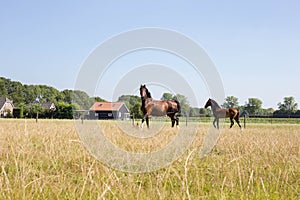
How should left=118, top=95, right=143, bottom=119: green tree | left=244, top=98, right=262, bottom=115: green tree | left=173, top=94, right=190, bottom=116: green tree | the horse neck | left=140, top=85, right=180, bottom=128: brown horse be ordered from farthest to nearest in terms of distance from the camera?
left=244, top=98, right=262, bottom=115: green tree < the horse neck < left=140, top=85, right=180, bottom=128: brown horse < left=118, top=95, right=143, bottom=119: green tree < left=173, top=94, right=190, bottom=116: green tree

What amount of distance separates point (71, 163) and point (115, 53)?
10.7 feet

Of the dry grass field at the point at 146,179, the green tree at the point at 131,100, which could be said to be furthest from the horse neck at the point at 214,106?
the dry grass field at the point at 146,179

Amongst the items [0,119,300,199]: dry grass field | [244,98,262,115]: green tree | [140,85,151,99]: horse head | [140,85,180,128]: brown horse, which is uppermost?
[244,98,262,115]: green tree

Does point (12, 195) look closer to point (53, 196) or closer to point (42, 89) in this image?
point (53, 196)

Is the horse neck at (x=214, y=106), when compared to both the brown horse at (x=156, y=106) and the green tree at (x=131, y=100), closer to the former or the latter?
the brown horse at (x=156, y=106)

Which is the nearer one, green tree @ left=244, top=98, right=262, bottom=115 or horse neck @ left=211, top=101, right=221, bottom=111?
horse neck @ left=211, top=101, right=221, bottom=111

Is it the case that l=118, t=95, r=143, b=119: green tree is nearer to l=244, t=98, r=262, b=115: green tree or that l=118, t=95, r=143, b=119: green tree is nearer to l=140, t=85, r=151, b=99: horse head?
l=140, t=85, r=151, b=99: horse head

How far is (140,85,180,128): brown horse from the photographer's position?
14.5 meters

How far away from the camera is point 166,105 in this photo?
16406 mm

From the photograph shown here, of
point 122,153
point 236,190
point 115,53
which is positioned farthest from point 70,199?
point 115,53

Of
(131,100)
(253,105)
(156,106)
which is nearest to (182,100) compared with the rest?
(156,106)

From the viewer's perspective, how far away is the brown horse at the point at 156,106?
14509mm

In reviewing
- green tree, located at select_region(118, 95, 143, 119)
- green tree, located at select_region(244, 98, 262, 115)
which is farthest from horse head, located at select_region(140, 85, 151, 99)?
green tree, located at select_region(244, 98, 262, 115)

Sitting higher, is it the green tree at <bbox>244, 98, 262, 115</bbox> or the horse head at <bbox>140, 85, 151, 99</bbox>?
the green tree at <bbox>244, 98, 262, 115</bbox>
